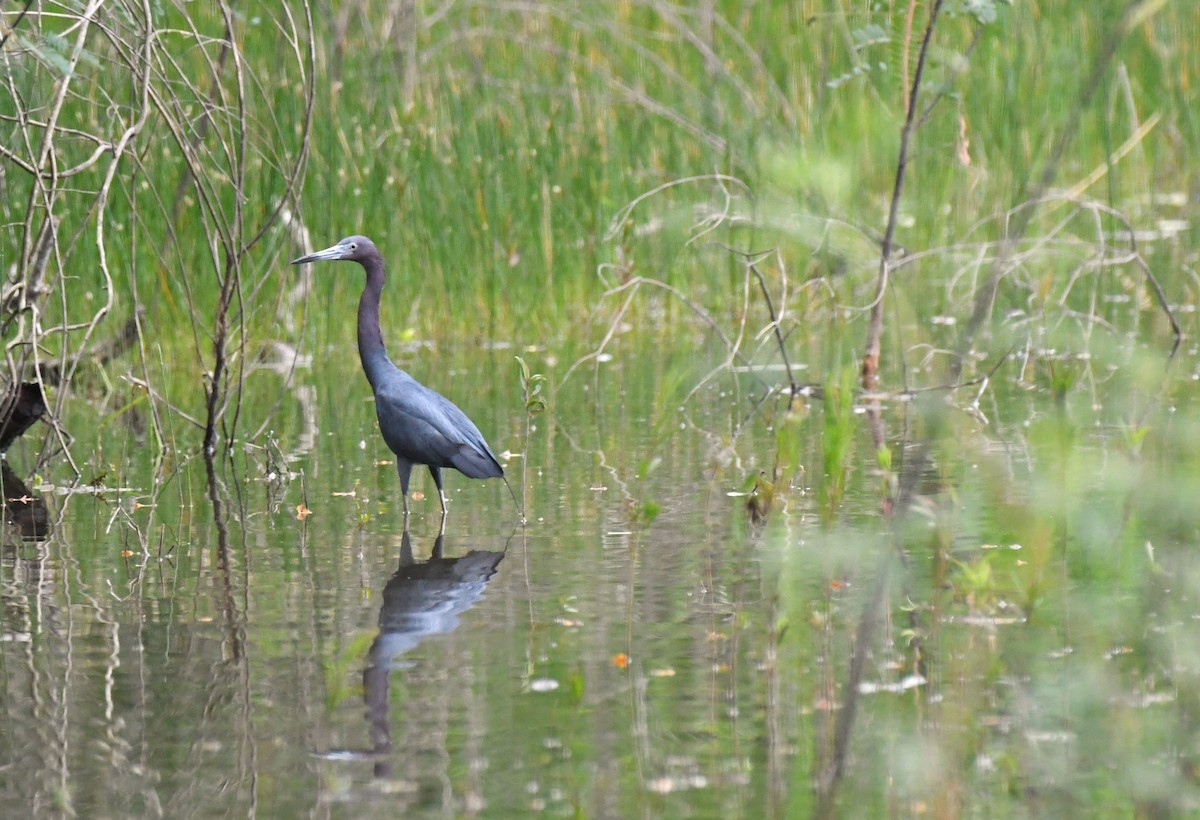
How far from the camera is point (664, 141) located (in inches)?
456

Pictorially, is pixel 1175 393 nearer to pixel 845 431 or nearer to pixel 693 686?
pixel 845 431

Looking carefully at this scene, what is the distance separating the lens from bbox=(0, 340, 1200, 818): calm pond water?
138 inches

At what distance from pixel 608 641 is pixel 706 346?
216 inches

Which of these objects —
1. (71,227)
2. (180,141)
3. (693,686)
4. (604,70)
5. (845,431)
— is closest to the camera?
(693,686)

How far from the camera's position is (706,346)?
9867 millimetres

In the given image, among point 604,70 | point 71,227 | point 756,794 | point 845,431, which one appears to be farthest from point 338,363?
point 756,794

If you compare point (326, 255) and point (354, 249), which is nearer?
point (326, 255)

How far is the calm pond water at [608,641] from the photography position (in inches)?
138

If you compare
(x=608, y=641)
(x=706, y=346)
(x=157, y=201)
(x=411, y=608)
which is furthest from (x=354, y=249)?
(x=706, y=346)

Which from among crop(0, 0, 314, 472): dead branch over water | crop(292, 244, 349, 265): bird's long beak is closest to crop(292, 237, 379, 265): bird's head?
crop(292, 244, 349, 265): bird's long beak

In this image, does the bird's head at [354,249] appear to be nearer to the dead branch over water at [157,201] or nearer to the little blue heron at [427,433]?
the dead branch over water at [157,201]

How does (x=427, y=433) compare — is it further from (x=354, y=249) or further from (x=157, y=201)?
(x=157, y=201)

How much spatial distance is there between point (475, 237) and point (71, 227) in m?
2.31

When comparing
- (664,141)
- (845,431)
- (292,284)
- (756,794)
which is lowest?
(756,794)
